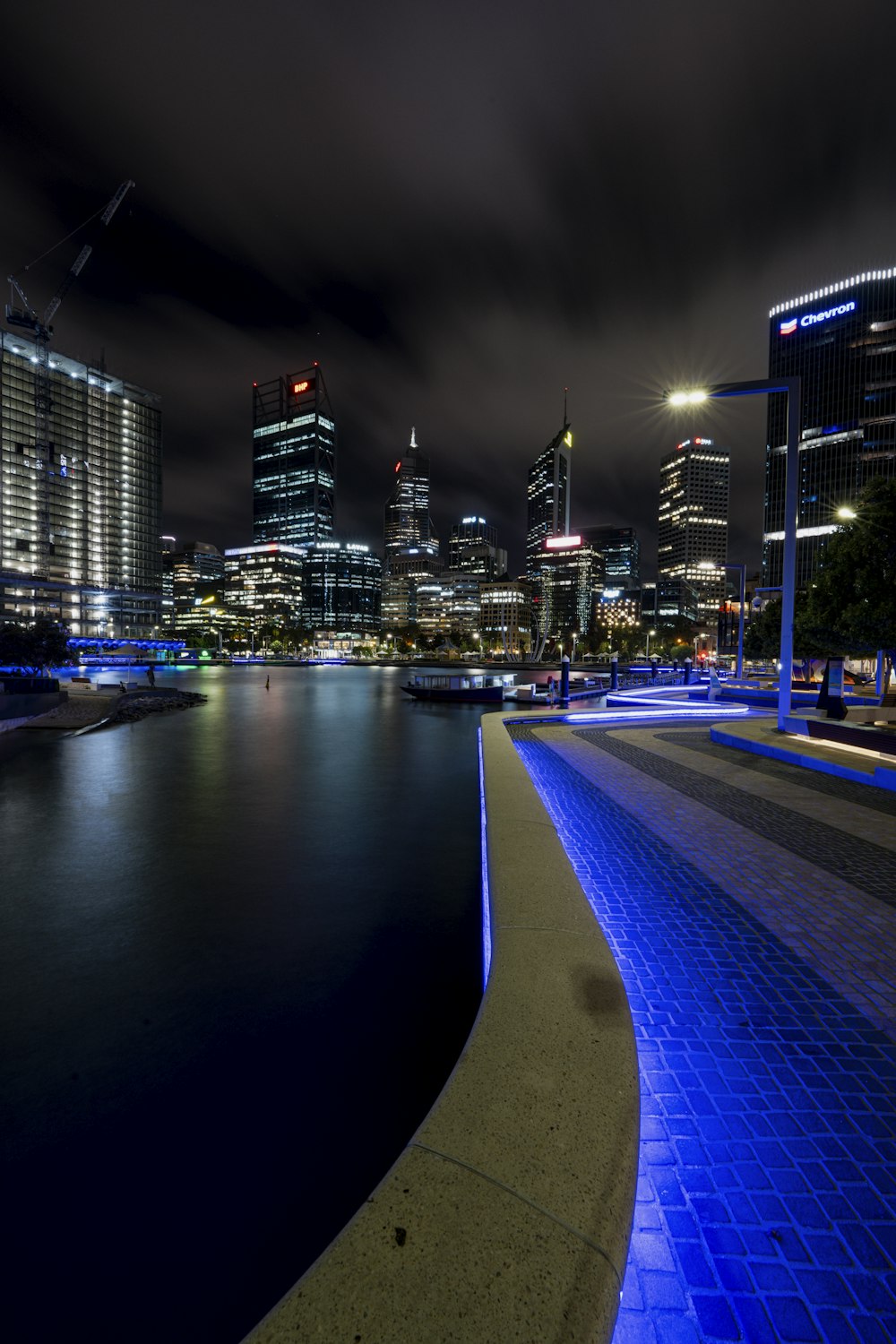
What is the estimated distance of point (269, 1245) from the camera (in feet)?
11.5

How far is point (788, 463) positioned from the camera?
40.1ft

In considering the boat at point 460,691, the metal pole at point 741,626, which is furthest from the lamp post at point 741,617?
the boat at point 460,691

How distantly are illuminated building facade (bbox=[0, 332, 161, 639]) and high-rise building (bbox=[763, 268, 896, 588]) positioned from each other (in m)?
152

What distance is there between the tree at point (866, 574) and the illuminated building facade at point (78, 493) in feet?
450

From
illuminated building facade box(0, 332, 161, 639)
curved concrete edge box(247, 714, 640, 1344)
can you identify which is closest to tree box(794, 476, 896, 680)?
curved concrete edge box(247, 714, 640, 1344)

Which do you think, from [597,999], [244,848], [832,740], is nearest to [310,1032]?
[597,999]

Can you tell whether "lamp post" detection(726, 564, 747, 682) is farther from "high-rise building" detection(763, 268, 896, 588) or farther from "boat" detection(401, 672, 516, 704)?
"high-rise building" detection(763, 268, 896, 588)

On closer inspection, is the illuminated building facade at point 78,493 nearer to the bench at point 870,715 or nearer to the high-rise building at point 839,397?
the bench at point 870,715

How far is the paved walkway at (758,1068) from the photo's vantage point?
2.28 metres

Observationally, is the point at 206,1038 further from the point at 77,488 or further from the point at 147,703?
the point at 77,488

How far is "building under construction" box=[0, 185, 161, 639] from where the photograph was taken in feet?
422

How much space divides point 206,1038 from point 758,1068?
476 cm

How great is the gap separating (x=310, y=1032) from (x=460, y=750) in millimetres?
16982

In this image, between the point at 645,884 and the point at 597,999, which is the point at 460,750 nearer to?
the point at 645,884
